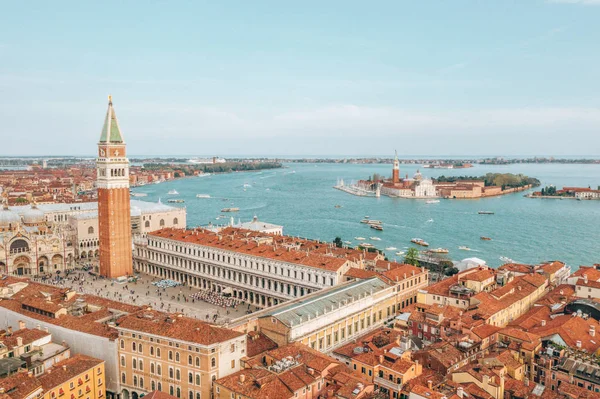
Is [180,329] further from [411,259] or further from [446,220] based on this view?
[446,220]

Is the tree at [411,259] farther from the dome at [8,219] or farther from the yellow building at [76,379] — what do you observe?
the dome at [8,219]

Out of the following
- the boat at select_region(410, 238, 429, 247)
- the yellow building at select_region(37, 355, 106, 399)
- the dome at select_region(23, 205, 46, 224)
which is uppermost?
the dome at select_region(23, 205, 46, 224)

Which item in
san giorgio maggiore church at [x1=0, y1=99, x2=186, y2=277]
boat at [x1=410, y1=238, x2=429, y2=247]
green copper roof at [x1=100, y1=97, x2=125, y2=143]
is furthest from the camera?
boat at [x1=410, y1=238, x2=429, y2=247]

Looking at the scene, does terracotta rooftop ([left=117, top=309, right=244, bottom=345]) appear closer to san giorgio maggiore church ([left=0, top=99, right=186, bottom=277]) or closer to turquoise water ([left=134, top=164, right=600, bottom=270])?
san giorgio maggiore church ([left=0, top=99, right=186, bottom=277])

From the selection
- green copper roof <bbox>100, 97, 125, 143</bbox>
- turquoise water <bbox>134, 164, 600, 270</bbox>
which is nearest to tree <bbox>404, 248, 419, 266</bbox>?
turquoise water <bbox>134, 164, 600, 270</bbox>

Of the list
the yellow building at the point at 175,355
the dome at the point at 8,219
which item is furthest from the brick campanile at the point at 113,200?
the yellow building at the point at 175,355

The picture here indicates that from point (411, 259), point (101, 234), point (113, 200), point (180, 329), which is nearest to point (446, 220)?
point (411, 259)
